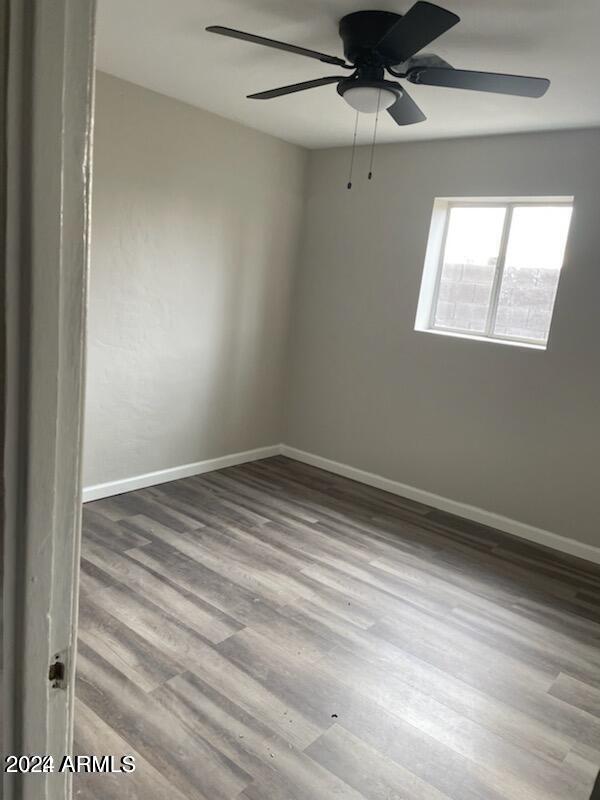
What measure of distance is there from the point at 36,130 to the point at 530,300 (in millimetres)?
3723

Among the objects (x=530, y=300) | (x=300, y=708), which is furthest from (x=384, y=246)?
(x=300, y=708)

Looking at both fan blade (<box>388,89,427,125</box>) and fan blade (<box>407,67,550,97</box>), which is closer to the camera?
fan blade (<box>407,67,550,97</box>)

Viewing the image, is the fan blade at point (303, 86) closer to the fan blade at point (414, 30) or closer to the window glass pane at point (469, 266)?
the fan blade at point (414, 30)

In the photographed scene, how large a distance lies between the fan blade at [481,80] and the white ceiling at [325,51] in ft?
0.63

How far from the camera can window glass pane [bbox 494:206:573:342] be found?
3678 millimetres

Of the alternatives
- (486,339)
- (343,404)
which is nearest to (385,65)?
→ (486,339)

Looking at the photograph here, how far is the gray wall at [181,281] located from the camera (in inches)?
136

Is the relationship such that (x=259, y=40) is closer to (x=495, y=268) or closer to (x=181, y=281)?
(x=181, y=281)

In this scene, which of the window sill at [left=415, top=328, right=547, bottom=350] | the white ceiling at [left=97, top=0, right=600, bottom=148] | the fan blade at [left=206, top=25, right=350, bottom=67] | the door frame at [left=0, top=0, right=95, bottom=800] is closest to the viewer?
the door frame at [left=0, top=0, right=95, bottom=800]

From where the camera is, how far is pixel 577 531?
3.57 m

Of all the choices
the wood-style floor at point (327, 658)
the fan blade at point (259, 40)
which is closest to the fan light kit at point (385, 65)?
the fan blade at point (259, 40)

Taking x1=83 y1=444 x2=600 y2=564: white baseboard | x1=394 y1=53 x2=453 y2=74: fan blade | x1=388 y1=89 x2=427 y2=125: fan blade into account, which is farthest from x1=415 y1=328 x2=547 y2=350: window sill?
x1=394 y1=53 x2=453 y2=74: fan blade

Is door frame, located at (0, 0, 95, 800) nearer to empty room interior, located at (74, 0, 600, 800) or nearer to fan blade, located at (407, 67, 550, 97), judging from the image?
empty room interior, located at (74, 0, 600, 800)

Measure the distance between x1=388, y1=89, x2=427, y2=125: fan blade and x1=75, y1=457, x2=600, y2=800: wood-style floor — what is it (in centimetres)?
233
